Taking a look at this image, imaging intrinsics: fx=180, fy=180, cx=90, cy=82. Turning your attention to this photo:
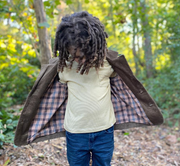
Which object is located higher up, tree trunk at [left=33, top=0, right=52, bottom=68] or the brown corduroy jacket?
tree trunk at [left=33, top=0, right=52, bottom=68]

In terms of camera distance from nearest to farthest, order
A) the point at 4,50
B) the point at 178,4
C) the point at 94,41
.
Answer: the point at 94,41
the point at 4,50
the point at 178,4

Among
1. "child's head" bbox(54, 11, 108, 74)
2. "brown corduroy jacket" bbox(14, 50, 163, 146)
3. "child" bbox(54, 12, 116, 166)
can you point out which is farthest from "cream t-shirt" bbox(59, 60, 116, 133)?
"brown corduroy jacket" bbox(14, 50, 163, 146)

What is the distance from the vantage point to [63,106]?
1.88 m

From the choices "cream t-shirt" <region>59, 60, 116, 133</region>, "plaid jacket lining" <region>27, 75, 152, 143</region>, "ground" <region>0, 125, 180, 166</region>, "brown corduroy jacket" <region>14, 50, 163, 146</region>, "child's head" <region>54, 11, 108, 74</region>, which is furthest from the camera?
"ground" <region>0, 125, 180, 166</region>

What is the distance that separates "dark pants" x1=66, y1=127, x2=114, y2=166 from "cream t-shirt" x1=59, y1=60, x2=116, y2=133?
60mm

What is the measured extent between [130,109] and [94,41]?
37.0 inches

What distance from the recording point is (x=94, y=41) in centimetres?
128

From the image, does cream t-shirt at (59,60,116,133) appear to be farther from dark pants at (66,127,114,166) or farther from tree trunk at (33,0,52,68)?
tree trunk at (33,0,52,68)

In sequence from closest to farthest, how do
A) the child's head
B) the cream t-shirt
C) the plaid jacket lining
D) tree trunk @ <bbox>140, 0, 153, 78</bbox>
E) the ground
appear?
the child's head → the cream t-shirt → the plaid jacket lining → the ground → tree trunk @ <bbox>140, 0, 153, 78</bbox>

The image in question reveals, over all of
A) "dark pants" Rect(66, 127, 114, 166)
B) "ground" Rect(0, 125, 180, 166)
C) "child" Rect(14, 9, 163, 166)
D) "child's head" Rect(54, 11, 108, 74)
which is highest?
"child's head" Rect(54, 11, 108, 74)

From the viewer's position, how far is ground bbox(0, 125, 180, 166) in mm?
2248

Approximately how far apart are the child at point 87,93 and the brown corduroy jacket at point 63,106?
0.21m

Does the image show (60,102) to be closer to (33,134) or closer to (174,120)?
(33,134)

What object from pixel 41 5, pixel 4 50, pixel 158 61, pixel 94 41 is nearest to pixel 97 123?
pixel 94 41
